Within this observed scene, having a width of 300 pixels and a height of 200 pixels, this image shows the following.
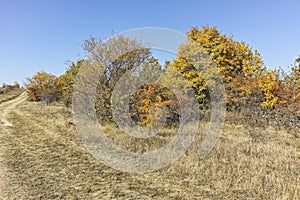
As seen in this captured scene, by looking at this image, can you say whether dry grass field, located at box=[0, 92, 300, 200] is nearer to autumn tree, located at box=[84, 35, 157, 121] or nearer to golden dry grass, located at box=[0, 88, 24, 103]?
autumn tree, located at box=[84, 35, 157, 121]

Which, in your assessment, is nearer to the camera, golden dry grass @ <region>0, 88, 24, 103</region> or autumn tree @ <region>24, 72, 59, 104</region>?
autumn tree @ <region>24, 72, 59, 104</region>

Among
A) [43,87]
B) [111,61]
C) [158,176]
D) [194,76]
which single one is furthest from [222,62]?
[43,87]

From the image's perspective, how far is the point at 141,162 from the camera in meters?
6.33

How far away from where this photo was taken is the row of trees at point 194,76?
12.0 m

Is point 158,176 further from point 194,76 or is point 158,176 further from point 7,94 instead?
point 7,94

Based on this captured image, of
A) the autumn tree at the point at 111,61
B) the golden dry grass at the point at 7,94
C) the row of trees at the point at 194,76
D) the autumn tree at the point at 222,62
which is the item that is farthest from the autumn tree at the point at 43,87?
the autumn tree at the point at 111,61

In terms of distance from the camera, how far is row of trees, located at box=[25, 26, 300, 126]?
1197cm

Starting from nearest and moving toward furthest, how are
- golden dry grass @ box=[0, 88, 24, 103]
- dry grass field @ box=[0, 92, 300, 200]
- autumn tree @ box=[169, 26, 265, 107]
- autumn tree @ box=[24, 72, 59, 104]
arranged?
1. dry grass field @ box=[0, 92, 300, 200]
2. autumn tree @ box=[169, 26, 265, 107]
3. autumn tree @ box=[24, 72, 59, 104]
4. golden dry grass @ box=[0, 88, 24, 103]

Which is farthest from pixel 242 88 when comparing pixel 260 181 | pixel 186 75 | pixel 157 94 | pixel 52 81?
pixel 52 81

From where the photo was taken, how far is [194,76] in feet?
Result: 69.6

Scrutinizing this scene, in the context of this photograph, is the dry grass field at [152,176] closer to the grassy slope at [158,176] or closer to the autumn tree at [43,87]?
the grassy slope at [158,176]

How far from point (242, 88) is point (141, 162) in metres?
15.0

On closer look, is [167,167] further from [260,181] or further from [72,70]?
[72,70]

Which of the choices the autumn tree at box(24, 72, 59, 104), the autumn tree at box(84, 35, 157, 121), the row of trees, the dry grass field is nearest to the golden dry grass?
the autumn tree at box(24, 72, 59, 104)
